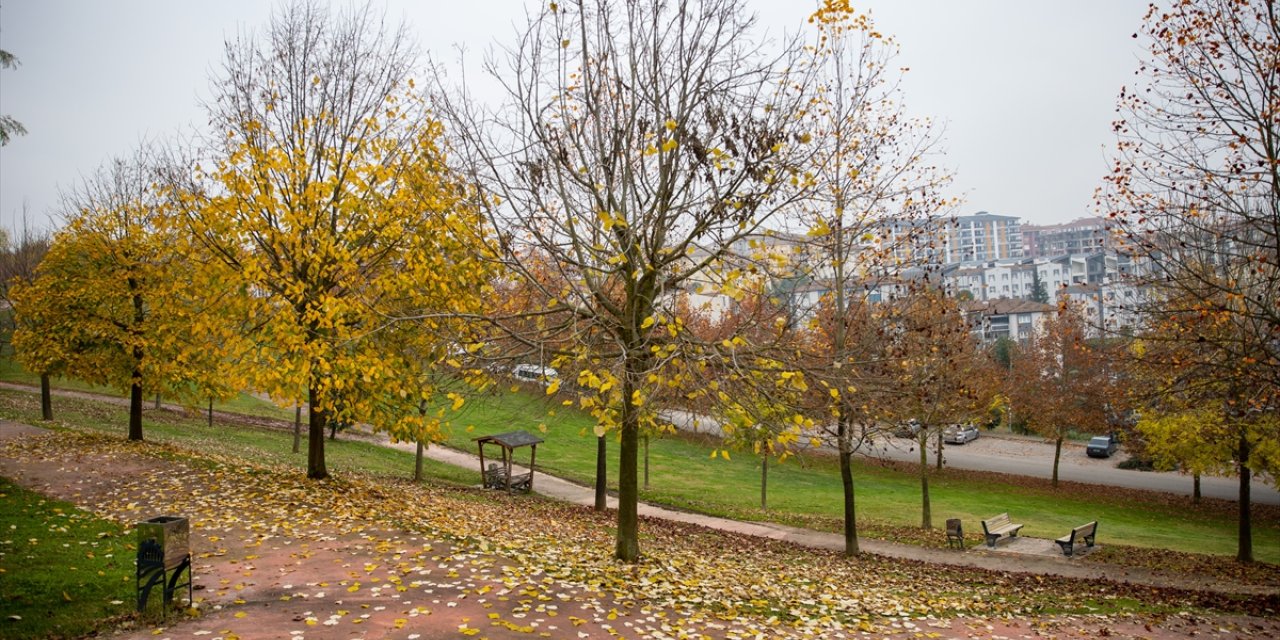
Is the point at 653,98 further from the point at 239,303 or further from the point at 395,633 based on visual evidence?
the point at 239,303

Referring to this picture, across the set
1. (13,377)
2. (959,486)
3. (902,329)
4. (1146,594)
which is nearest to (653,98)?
(902,329)

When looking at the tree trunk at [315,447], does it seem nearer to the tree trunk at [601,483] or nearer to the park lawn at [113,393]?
the tree trunk at [601,483]

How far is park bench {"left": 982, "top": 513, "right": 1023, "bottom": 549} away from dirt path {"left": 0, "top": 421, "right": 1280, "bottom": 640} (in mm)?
6949

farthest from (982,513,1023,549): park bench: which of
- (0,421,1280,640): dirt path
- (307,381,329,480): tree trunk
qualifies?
(307,381,329,480): tree trunk

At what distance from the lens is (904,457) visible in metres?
37.7

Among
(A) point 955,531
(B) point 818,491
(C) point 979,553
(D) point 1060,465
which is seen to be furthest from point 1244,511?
(D) point 1060,465

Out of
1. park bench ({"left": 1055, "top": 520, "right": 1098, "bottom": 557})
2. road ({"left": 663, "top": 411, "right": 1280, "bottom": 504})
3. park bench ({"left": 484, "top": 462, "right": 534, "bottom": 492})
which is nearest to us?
park bench ({"left": 1055, "top": 520, "right": 1098, "bottom": 557})

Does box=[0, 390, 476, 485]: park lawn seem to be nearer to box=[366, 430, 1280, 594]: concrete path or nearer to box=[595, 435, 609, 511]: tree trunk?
box=[366, 430, 1280, 594]: concrete path

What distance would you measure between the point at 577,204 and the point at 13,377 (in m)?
46.0

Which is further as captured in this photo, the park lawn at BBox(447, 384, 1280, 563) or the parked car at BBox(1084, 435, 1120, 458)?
the parked car at BBox(1084, 435, 1120, 458)

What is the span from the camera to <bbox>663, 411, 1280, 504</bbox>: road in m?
32.9

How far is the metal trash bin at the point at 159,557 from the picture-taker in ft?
22.1

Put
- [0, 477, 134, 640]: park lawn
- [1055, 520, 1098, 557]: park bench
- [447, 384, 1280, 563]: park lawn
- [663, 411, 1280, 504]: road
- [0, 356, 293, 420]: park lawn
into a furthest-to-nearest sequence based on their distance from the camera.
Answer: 1. [0, 356, 293, 420]: park lawn
2. [663, 411, 1280, 504]: road
3. [447, 384, 1280, 563]: park lawn
4. [1055, 520, 1098, 557]: park bench
5. [0, 477, 134, 640]: park lawn

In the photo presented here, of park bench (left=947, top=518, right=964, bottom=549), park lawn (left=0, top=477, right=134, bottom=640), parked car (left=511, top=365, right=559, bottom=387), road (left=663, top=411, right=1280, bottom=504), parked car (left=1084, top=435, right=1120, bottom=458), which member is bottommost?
road (left=663, top=411, right=1280, bottom=504)
